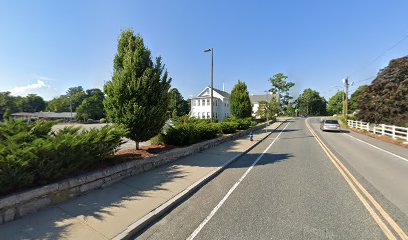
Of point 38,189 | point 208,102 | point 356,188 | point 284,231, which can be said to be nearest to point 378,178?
point 356,188

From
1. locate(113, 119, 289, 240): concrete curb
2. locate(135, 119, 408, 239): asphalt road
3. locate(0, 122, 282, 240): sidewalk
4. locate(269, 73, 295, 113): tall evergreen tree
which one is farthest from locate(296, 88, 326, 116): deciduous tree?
locate(0, 122, 282, 240): sidewalk

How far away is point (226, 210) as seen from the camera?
14.8ft

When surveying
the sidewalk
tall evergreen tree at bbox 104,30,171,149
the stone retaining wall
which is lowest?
the sidewalk

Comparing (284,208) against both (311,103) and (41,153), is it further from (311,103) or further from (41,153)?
(311,103)

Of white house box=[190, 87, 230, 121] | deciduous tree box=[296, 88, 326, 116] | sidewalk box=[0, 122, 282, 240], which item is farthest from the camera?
deciduous tree box=[296, 88, 326, 116]

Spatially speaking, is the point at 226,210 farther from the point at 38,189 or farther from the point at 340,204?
the point at 38,189

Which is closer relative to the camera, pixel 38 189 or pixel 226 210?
pixel 38 189

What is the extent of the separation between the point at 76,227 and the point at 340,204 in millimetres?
5365

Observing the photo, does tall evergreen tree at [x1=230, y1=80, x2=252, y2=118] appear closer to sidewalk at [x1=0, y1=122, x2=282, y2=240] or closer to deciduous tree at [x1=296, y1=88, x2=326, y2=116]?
sidewalk at [x1=0, y1=122, x2=282, y2=240]

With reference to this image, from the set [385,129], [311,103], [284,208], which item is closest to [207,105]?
[385,129]

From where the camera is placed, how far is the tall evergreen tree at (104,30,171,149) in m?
7.98

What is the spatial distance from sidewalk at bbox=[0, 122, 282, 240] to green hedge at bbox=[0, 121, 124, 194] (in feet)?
2.34

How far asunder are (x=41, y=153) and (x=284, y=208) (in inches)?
211

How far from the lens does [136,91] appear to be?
8.02 meters
